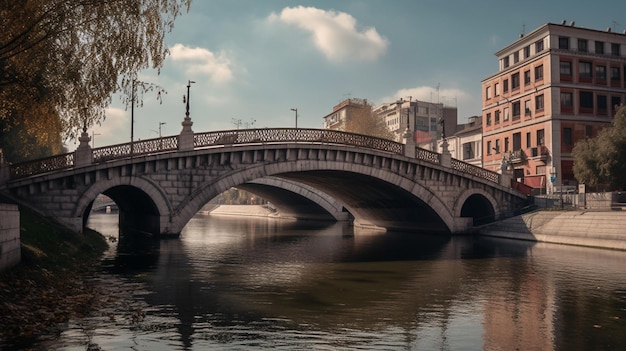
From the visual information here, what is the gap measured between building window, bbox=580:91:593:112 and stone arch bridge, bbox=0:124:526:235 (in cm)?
1561

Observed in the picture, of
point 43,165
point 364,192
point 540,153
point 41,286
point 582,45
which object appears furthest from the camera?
point 582,45

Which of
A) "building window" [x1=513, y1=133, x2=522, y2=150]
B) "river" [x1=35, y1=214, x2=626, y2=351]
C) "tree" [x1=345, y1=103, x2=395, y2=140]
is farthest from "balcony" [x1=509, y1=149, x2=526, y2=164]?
"tree" [x1=345, y1=103, x2=395, y2=140]

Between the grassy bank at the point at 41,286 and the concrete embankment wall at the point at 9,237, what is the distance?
0.31 metres

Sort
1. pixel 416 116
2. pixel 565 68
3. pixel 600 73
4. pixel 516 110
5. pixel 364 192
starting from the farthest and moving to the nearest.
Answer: pixel 416 116 < pixel 516 110 < pixel 600 73 < pixel 565 68 < pixel 364 192

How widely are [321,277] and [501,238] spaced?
84.8 feet

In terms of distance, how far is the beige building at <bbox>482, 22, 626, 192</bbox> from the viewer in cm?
5453

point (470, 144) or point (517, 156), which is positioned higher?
point (470, 144)

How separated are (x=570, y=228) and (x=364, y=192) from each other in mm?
20563

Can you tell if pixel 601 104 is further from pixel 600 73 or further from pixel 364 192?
pixel 364 192

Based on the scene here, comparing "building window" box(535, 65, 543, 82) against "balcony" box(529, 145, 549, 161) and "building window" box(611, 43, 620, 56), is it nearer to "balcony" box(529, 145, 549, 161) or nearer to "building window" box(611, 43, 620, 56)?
"balcony" box(529, 145, 549, 161)

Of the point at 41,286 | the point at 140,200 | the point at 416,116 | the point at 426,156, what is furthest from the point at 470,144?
the point at 41,286

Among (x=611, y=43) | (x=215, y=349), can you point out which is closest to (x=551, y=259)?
(x=215, y=349)

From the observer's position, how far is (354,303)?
16.5 metres

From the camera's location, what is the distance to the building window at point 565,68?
2164 inches
